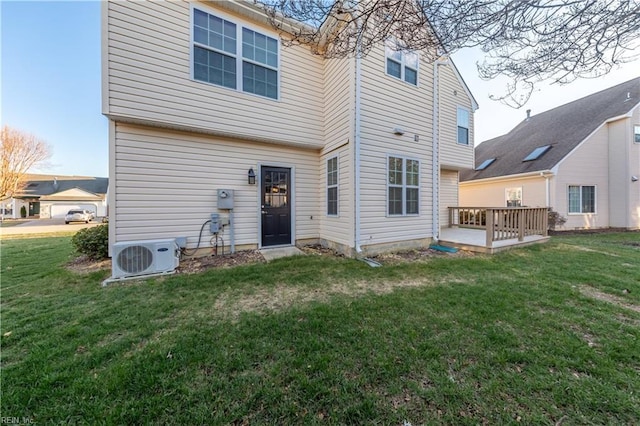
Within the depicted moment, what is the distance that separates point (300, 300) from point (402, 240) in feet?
13.1

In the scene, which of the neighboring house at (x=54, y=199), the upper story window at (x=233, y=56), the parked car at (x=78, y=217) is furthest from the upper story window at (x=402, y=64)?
the neighboring house at (x=54, y=199)

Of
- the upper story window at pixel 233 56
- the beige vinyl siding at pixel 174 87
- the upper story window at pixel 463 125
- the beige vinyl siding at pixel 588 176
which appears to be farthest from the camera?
the beige vinyl siding at pixel 588 176

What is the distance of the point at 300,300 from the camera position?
333 centimetres

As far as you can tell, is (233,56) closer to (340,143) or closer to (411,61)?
(340,143)

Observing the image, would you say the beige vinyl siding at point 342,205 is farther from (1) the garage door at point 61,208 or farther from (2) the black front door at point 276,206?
(1) the garage door at point 61,208

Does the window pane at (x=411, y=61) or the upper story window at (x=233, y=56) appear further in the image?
the window pane at (x=411, y=61)

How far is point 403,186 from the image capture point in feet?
21.2

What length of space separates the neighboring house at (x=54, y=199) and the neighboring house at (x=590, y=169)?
35.6 meters

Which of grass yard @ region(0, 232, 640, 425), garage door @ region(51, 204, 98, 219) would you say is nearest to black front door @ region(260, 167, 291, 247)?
grass yard @ region(0, 232, 640, 425)

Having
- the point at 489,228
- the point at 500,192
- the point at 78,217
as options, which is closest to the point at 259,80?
the point at 489,228

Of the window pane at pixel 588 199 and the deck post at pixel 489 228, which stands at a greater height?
the window pane at pixel 588 199

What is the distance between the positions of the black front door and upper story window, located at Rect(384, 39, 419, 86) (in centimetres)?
383

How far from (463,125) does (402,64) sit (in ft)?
13.8

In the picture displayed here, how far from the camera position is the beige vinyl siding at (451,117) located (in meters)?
8.57
